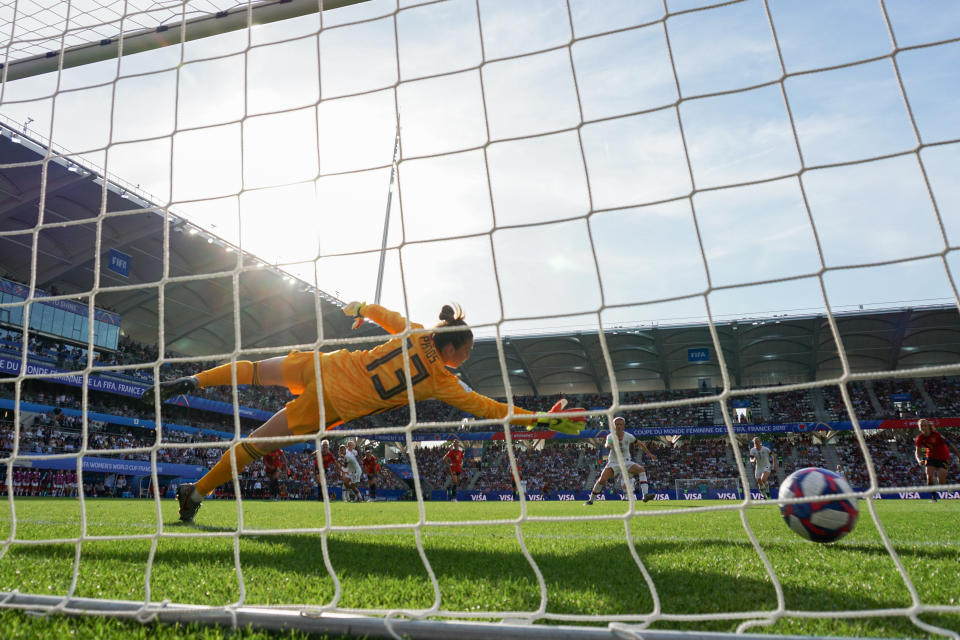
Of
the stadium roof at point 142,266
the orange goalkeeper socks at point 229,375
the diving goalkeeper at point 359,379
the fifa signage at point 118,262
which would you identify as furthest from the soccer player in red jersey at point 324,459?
the fifa signage at point 118,262

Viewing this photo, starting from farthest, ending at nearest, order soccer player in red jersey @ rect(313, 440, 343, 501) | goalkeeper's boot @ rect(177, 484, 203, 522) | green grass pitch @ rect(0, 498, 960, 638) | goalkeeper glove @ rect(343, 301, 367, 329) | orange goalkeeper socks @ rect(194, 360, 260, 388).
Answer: goalkeeper's boot @ rect(177, 484, 203, 522), orange goalkeeper socks @ rect(194, 360, 260, 388), goalkeeper glove @ rect(343, 301, 367, 329), soccer player in red jersey @ rect(313, 440, 343, 501), green grass pitch @ rect(0, 498, 960, 638)

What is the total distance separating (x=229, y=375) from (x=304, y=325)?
27902mm

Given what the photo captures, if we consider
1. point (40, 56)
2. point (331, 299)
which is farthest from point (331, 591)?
point (331, 299)

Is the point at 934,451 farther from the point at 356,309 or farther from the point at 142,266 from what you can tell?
the point at 142,266

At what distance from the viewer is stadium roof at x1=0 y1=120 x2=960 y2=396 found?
22.2 m

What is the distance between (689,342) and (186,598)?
1155 inches

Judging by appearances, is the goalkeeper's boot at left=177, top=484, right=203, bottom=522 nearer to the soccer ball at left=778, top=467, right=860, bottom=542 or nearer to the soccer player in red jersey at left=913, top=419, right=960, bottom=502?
the soccer ball at left=778, top=467, right=860, bottom=542

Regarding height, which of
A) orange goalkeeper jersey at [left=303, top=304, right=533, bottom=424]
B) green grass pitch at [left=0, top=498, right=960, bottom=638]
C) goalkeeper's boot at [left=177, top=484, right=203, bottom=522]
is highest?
orange goalkeeper jersey at [left=303, top=304, right=533, bottom=424]

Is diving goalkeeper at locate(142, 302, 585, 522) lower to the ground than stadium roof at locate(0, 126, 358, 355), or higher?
lower

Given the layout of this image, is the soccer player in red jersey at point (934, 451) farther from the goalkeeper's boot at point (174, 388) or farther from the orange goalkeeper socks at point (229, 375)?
the goalkeeper's boot at point (174, 388)

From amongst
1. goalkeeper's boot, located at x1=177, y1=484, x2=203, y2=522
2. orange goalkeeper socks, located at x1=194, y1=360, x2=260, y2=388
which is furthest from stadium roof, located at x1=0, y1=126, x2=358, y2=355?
orange goalkeeper socks, located at x1=194, y1=360, x2=260, y2=388

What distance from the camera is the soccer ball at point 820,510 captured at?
3.14 meters

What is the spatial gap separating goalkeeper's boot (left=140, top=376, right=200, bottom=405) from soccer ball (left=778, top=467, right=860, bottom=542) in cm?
376

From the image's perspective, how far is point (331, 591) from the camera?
2.43 m
